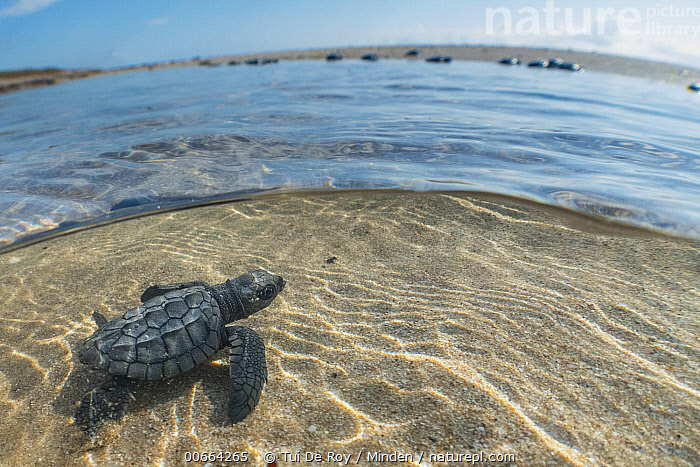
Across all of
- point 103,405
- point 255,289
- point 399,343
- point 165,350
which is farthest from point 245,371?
point 399,343

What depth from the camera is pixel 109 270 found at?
4.95 metres

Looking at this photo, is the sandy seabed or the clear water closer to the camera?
the sandy seabed

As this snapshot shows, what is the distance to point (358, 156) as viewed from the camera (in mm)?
7695

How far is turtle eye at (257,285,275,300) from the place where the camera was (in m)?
3.87

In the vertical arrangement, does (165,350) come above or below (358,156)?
below

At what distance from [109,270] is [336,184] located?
159 inches

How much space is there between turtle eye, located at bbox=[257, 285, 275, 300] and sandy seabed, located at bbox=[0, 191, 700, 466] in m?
0.21

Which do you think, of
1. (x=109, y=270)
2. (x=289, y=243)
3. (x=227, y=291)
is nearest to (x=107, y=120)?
(x=109, y=270)

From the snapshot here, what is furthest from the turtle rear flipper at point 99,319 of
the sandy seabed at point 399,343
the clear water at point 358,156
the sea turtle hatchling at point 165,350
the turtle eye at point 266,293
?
the clear water at point 358,156

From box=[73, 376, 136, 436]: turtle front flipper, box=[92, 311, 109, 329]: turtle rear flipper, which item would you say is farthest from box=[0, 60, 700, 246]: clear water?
box=[73, 376, 136, 436]: turtle front flipper

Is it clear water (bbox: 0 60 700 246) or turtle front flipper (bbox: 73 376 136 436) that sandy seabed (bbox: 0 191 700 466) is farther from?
clear water (bbox: 0 60 700 246)

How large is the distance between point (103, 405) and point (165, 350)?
66 centimetres

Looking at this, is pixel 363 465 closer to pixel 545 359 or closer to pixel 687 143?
pixel 545 359

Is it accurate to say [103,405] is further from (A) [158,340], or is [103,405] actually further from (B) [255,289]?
(B) [255,289]
